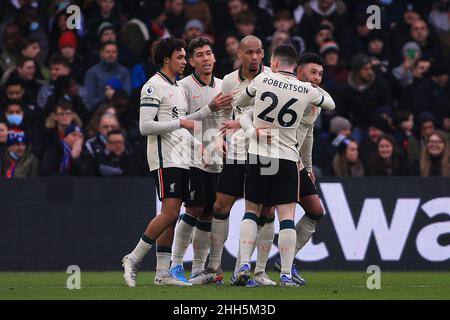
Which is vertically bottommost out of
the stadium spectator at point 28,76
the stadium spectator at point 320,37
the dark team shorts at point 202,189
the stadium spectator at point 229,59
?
the dark team shorts at point 202,189

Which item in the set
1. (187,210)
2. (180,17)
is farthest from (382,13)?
(187,210)

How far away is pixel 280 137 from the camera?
1285 cm

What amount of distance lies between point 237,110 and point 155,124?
3.75ft

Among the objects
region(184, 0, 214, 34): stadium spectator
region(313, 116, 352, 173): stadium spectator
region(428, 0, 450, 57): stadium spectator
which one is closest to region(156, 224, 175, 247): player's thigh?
region(313, 116, 352, 173): stadium spectator

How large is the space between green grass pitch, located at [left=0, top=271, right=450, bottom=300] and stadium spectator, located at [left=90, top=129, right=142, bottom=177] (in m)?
2.13

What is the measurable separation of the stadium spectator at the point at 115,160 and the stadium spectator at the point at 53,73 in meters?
2.01

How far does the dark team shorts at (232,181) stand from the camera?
13.6m

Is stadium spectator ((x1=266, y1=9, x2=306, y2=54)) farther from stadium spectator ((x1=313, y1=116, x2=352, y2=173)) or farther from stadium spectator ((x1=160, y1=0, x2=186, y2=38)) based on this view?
stadium spectator ((x1=313, y1=116, x2=352, y2=173))

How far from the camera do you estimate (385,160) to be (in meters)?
18.0

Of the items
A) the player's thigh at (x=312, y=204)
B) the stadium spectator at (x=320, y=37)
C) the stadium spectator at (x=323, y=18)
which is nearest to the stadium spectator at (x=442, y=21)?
the stadium spectator at (x=323, y=18)

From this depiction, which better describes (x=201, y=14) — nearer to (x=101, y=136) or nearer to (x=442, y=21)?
(x=101, y=136)

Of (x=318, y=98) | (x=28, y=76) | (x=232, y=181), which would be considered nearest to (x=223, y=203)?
(x=232, y=181)

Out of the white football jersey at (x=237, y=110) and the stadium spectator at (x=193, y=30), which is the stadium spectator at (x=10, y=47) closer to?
the stadium spectator at (x=193, y=30)

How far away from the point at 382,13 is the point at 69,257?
7.43 m
